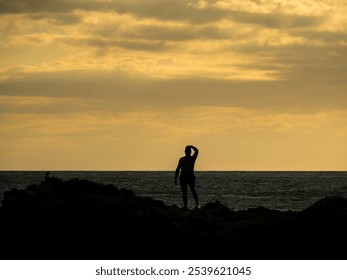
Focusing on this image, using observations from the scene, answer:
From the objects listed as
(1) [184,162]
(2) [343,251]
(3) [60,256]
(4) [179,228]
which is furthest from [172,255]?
(1) [184,162]

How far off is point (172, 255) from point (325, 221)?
4.30m

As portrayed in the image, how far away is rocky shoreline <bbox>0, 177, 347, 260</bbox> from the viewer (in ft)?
63.7

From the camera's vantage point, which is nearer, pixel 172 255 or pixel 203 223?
pixel 172 255

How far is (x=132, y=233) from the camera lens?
65.0 ft

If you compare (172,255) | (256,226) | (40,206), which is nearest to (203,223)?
(256,226)

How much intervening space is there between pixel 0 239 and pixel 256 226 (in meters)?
6.89

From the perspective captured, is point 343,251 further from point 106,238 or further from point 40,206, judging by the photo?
point 40,206

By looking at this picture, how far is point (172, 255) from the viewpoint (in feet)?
63.4

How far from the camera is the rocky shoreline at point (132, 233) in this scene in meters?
19.4

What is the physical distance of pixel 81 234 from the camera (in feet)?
65.0
